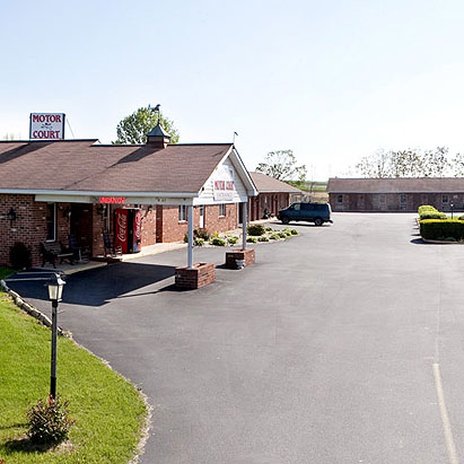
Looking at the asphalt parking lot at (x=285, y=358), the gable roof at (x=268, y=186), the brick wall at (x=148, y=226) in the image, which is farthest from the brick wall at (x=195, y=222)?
the gable roof at (x=268, y=186)

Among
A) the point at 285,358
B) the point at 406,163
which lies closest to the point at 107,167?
the point at 285,358

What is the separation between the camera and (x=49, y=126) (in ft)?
84.3

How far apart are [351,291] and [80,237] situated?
10.0 metres

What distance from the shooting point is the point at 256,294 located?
15.7 m

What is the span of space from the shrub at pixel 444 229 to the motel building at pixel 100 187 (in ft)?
44.4

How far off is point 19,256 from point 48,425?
12.8 metres

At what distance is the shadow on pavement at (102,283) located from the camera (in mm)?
14516

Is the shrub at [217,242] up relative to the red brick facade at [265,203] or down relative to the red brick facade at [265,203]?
down

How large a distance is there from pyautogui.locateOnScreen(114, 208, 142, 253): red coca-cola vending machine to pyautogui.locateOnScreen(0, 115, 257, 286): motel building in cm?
4

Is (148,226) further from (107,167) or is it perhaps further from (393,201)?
(393,201)

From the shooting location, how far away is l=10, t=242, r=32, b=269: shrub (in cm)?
1817

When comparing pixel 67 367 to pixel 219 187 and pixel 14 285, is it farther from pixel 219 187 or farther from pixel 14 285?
pixel 219 187

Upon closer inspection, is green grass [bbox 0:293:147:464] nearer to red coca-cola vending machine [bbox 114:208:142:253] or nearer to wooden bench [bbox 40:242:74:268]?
wooden bench [bbox 40:242:74:268]

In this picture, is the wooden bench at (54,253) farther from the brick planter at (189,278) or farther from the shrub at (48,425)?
the shrub at (48,425)
